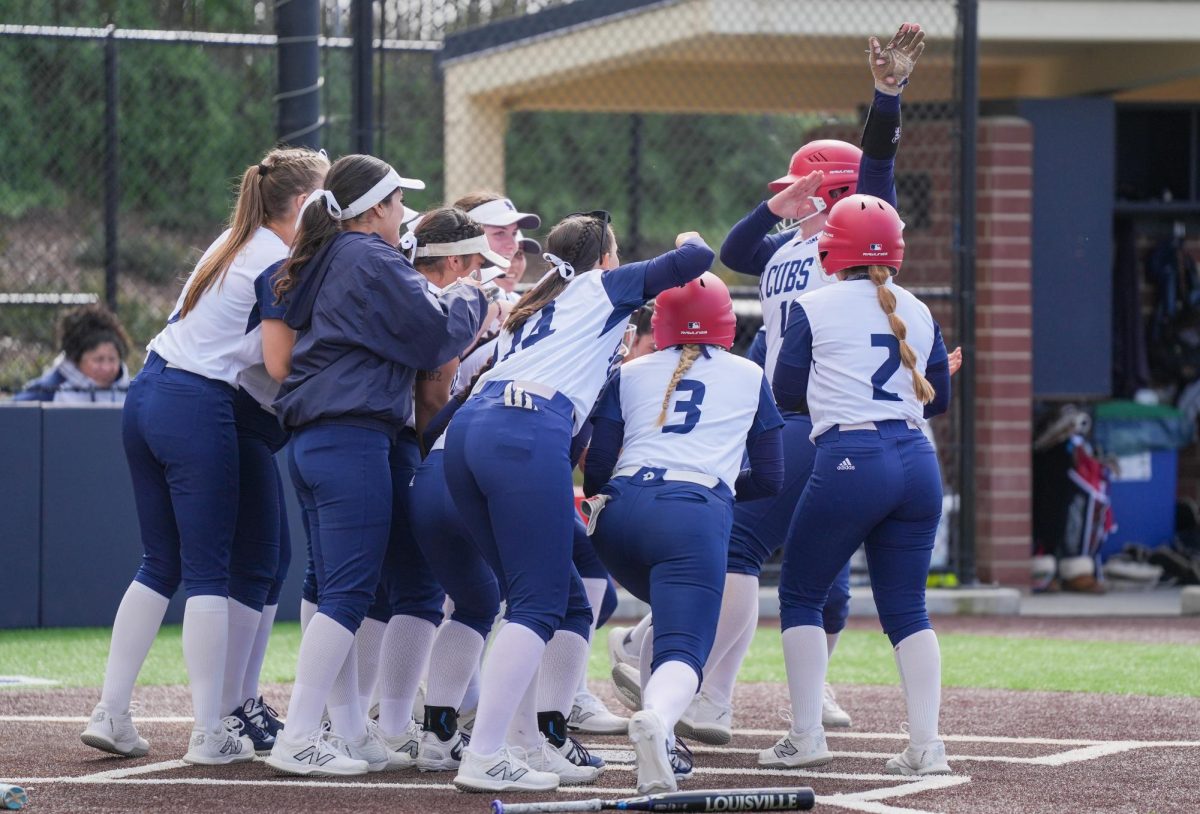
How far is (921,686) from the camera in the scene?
497 cm

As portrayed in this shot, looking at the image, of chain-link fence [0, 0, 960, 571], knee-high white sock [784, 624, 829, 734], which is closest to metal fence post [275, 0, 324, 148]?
chain-link fence [0, 0, 960, 571]

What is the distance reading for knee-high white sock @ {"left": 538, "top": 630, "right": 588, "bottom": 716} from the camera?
5.16 m

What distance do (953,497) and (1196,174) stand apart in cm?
358

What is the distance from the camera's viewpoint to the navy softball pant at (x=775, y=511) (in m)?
5.82

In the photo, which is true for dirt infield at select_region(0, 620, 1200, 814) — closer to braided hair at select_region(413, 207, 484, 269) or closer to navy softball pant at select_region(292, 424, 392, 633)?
navy softball pant at select_region(292, 424, 392, 633)

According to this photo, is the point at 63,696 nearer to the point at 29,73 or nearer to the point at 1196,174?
the point at 1196,174

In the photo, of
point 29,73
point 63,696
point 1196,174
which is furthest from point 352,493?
point 29,73

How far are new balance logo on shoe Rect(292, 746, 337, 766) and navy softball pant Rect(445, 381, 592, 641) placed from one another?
28.5 inches

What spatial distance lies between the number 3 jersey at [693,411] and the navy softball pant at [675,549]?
0.08m

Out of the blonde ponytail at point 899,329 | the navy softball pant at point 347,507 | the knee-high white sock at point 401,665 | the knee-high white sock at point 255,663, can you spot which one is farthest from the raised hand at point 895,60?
the knee-high white sock at point 255,663

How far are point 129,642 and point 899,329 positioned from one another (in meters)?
2.52

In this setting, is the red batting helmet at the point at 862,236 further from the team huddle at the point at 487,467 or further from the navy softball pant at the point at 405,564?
the navy softball pant at the point at 405,564

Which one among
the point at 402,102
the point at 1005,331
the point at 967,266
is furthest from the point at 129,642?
the point at 402,102

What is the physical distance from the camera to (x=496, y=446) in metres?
4.67
